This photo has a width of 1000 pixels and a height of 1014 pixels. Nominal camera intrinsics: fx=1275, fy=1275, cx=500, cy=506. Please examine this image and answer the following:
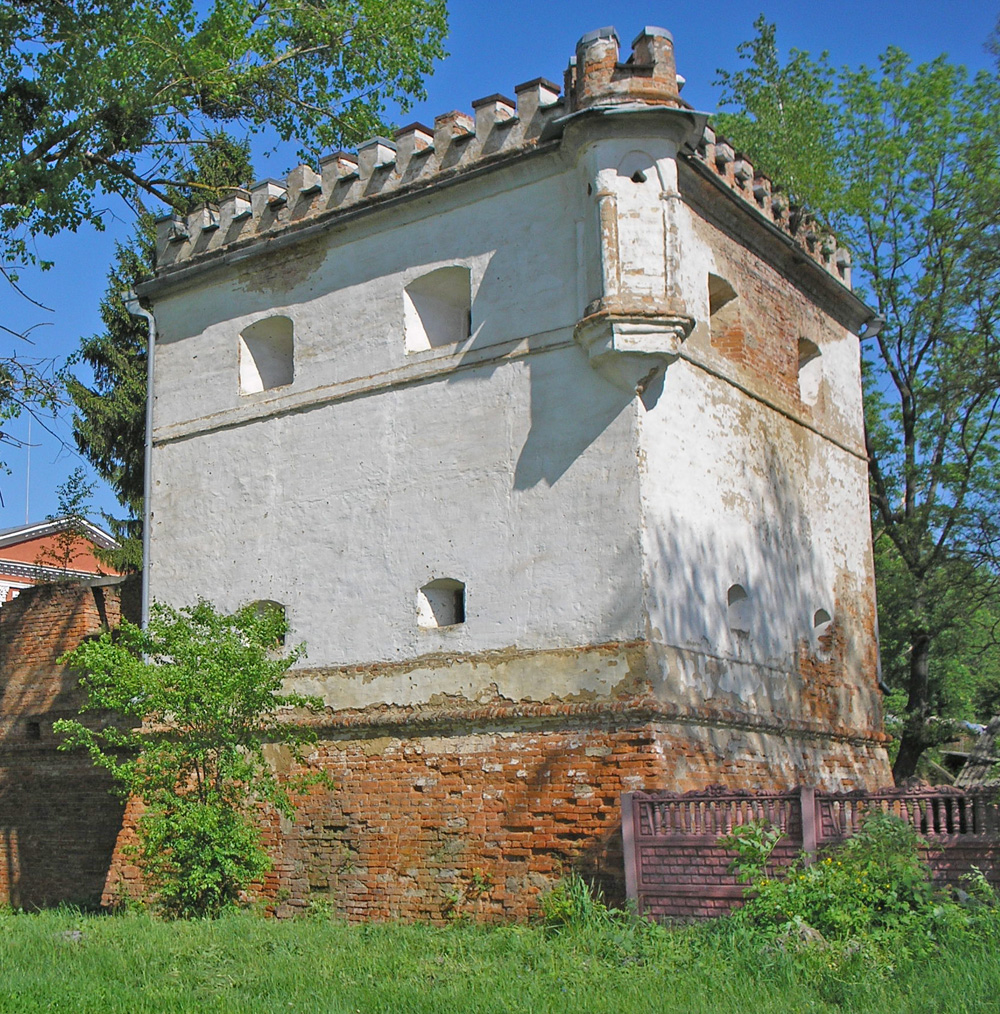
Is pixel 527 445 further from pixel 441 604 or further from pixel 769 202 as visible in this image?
pixel 769 202

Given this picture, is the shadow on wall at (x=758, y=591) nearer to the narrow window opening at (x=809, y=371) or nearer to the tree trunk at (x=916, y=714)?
the narrow window opening at (x=809, y=371)

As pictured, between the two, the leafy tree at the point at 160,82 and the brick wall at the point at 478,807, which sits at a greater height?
the leafy tree at the point at 160,82

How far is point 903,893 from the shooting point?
9609 millimetres

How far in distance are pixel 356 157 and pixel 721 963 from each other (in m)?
10.4

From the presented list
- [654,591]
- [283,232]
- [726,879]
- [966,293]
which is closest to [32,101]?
Answer: [283,232]

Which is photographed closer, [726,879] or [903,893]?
[903,893]

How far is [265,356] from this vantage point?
632 inches

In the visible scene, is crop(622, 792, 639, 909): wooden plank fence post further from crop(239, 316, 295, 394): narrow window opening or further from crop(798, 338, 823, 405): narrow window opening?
crop(239, 316, 295, 394): narrow window opening

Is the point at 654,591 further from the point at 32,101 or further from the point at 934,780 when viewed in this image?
the point at 934,780

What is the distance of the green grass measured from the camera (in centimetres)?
814

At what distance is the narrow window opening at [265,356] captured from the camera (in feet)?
51.8

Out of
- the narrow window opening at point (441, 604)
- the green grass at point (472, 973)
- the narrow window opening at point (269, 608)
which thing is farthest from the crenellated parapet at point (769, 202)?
the green grass at point (472, 973)

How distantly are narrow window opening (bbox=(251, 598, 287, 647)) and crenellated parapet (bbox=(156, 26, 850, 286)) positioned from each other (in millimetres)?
4493

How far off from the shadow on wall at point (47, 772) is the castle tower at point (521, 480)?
2187mm
